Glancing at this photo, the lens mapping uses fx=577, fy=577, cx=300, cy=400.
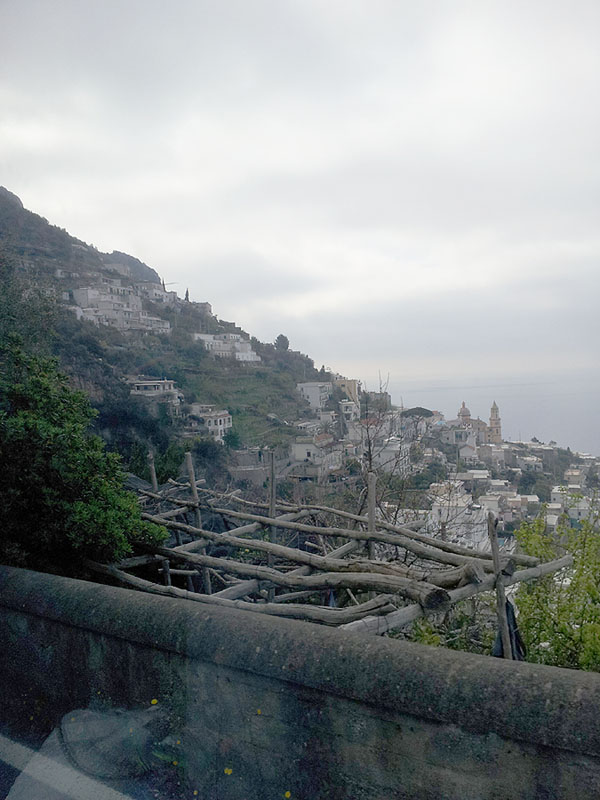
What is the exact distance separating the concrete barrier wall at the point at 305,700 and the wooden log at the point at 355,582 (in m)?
0.90

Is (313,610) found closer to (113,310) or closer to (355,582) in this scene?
(355,582)

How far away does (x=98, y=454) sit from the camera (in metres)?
3.89

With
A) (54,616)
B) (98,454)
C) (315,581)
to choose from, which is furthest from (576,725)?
(98,454)

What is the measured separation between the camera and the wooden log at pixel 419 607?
2.99 m

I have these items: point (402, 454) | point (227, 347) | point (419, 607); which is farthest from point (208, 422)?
point (419, 607)

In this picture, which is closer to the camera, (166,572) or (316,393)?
(166,572)

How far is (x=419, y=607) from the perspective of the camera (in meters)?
3.06

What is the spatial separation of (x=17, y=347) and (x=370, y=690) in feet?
11.9

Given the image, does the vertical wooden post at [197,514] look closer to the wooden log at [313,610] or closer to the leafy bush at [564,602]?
the wooden log at [313,610]

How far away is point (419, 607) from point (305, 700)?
3.50 feet

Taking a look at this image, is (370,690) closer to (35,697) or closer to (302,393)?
(35,697)

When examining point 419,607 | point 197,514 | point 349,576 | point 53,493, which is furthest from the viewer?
point 197,514

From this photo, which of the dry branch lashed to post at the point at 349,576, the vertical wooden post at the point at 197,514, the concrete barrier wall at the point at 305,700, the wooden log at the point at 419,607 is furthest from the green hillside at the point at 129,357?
the wooden log at the point at 419,607

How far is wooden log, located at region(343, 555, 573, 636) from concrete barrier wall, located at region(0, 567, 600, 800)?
2.48 ft
